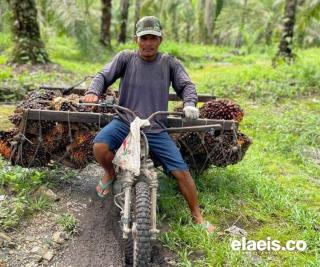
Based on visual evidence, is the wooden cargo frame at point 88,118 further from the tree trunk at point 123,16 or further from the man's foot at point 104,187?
the tree trunk at point 123,16

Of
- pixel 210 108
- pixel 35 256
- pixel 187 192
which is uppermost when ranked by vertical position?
pixel 210 108

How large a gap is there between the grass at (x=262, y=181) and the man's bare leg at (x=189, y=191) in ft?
0.36

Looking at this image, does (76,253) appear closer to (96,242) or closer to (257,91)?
(96,242)

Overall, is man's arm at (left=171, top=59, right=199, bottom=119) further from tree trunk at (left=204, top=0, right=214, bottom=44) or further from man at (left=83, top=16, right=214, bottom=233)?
tree trunk at (left=204, top=0, right=214, bottom=44)

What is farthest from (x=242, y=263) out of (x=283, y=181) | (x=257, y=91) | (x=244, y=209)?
(x=257, y=91)

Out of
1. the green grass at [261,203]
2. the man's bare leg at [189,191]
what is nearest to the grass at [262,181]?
the green grass at [261,203]

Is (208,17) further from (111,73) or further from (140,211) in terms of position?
(140,211)

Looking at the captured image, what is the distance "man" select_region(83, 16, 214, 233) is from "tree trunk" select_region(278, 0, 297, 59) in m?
8.15

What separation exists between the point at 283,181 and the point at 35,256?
3.56 meters

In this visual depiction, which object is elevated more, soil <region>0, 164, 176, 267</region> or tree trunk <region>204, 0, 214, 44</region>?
tree trunk <region>204, 0, 214, 44</region>

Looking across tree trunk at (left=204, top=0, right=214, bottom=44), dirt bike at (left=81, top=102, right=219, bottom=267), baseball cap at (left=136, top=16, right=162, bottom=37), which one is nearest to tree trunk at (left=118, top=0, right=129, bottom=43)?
tree trunk at (left=204, top=0, right=214, bottom=44)

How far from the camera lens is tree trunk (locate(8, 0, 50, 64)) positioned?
11.8 metres

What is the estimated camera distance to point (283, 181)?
20.9ft

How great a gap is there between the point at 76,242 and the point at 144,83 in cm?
171
